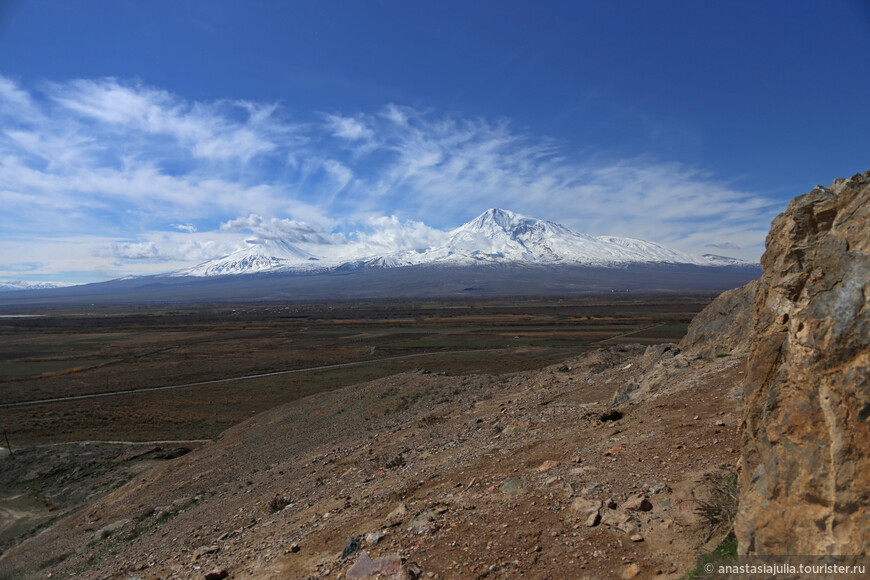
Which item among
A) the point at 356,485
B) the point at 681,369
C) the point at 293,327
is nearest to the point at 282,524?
the point at 356,485

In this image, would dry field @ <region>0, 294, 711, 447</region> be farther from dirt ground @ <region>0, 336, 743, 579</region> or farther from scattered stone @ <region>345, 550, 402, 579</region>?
scattered stone @ <region>345, 550, 402, 579</region>

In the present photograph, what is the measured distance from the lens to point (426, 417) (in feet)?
64.2

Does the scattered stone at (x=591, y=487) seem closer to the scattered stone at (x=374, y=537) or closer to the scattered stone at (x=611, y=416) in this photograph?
the scattered stone at (x=374, y=537)

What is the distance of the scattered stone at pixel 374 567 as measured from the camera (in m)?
6.54

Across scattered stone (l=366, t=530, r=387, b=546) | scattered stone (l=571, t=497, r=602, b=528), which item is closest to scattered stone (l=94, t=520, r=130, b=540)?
scattered stone (l=366, t=530, r=387, b=546)

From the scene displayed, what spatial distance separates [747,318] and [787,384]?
48.2 feet

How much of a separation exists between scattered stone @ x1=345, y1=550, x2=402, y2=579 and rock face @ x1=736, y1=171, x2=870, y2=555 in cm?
449

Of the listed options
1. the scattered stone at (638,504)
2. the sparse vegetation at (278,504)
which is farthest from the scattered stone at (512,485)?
the sparse vegetation at (278,504)

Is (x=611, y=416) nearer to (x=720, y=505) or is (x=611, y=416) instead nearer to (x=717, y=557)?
(x=720, y=505)

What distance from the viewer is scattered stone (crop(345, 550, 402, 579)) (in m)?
6.54

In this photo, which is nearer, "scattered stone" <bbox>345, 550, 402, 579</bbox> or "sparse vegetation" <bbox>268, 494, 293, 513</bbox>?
"scattered stone" <bbox>345, 550, 402, 579</bbox>

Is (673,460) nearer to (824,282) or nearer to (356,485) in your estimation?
(824,282)

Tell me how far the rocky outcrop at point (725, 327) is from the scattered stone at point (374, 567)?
1383 cm

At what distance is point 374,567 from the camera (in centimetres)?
667
